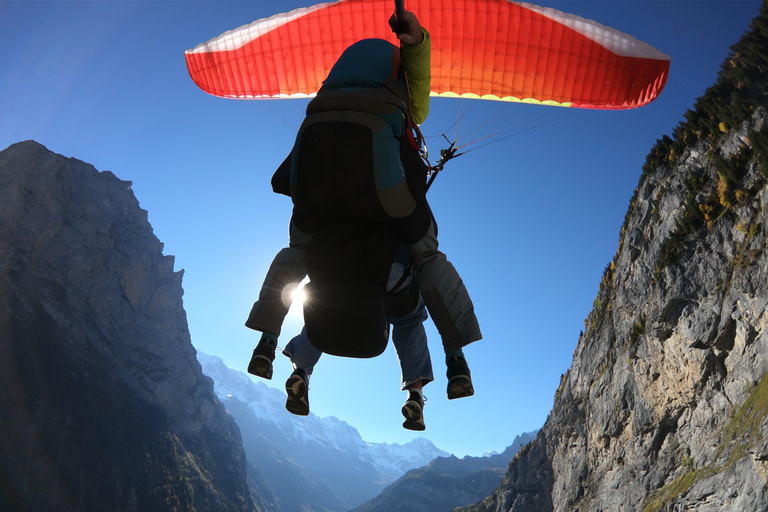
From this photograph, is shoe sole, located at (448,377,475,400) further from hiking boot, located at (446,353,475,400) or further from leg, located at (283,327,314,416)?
leg, located at (283,327,314,416)

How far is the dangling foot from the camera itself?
2947mm

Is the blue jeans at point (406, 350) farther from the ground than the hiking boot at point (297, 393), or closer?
farther from the ground

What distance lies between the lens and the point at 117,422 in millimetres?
112625

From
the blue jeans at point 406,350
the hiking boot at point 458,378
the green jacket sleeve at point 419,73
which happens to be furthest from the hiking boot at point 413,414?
the green jacket sleeve at point 419,73

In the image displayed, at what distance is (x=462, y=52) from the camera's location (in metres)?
7.36

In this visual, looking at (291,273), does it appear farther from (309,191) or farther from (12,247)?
(12,247)

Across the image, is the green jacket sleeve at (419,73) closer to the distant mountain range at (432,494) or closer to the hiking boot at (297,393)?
the hiking boot at (297,393)

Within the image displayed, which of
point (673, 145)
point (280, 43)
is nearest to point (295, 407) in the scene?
point (280, 43)

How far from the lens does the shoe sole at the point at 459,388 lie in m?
2.94

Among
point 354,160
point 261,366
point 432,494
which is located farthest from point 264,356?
point 432,494

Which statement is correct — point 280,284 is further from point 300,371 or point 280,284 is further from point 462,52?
point 462,52

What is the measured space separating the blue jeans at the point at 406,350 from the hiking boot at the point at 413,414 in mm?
159

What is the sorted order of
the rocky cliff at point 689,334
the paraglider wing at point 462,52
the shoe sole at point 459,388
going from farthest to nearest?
the rocky cliff at point 689,334
the paraglider wing at point 462,52
the shoe sole at point 459,388

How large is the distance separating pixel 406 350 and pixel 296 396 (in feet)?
3.11
